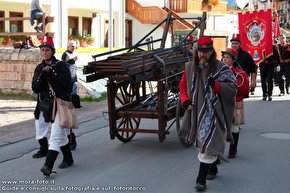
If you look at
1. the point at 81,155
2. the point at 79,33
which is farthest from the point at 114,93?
the point at 79,33

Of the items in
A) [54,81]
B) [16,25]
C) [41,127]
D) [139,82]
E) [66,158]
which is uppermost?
[16,25]

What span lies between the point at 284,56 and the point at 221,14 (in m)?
26.6

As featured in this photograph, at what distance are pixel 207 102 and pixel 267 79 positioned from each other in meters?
9.69

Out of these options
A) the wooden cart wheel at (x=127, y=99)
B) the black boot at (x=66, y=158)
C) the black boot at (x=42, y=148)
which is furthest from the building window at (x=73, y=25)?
the black boot at (x=66, y=158)

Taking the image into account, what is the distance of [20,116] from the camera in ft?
40.1

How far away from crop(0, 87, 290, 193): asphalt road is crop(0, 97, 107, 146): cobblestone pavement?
670 millimetres

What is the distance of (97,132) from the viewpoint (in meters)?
9.99

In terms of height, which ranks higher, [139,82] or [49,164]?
[139,82]

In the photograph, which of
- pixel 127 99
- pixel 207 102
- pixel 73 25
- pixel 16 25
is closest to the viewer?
pixel 207 102

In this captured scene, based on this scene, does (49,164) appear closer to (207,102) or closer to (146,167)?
(146,167)

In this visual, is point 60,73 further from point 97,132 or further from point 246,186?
point 97,132

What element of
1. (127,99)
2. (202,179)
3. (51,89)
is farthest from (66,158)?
(127,99)

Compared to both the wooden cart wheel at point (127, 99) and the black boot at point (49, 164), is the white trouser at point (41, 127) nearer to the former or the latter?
the black boot at point (49, 164)

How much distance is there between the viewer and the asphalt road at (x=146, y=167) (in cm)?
613
